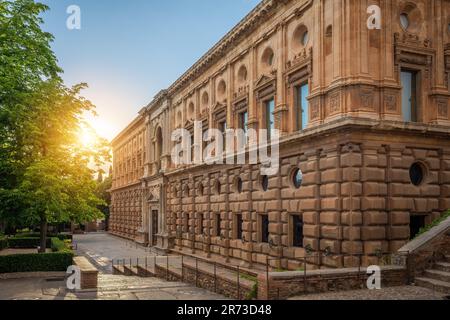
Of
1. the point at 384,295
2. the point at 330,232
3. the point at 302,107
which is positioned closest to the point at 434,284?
the point at 384,295

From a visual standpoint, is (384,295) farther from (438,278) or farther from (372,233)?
(372,233)

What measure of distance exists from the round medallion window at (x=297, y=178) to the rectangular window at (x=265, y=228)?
3.36m

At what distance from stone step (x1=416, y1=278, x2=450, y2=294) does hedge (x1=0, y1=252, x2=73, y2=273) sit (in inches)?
647

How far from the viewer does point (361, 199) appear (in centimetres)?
1805

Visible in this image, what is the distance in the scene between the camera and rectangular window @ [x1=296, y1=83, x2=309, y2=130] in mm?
21797

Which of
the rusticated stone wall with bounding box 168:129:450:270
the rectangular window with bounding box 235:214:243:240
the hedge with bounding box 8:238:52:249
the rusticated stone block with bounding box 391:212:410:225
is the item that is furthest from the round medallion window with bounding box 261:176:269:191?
the hedge with bounding box 8:238:52:249

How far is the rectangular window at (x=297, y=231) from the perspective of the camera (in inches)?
839

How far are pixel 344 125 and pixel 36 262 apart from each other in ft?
51.7

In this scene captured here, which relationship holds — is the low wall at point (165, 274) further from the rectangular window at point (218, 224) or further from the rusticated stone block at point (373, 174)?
the rusticated stone block at point (373, 174)

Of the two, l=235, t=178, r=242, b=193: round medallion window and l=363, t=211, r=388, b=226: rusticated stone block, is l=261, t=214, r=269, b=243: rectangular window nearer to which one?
l=235, t=178, r=242, b=193: round medallion window
